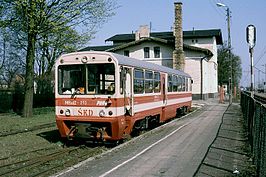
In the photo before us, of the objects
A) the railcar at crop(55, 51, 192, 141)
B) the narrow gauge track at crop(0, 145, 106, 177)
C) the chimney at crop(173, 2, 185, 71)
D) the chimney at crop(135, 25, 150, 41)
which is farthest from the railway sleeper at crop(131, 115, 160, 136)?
the chimney at crop(135, 25, 150, 41)

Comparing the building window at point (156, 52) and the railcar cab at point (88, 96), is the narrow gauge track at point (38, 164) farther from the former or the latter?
the building window at point (156, 52)

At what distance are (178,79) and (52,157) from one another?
13.5 meters

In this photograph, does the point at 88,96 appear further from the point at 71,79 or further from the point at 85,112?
the point at 71,79

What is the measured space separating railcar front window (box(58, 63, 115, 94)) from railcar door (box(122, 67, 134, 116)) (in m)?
0.52

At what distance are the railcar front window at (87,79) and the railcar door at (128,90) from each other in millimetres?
523

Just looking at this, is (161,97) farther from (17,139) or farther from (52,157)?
(52,157)

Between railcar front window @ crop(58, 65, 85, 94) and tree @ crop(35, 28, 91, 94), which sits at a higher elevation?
tree @ crop(35, 28, 91, 94)

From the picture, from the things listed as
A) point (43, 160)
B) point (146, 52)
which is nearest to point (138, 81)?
point (43, 160)

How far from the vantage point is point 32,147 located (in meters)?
12.4

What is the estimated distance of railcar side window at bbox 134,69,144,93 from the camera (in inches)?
543

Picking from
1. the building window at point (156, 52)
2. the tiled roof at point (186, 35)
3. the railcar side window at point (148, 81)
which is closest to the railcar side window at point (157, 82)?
the railcar side window at point (148, 81)

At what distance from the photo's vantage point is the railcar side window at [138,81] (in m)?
13.8

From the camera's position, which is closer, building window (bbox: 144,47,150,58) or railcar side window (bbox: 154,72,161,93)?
railcar side window (bbox: 154,72,161,93)

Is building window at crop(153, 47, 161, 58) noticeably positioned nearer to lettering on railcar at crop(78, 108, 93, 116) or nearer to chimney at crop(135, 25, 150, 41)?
chimney at crop(135, 25, 150, 41)
